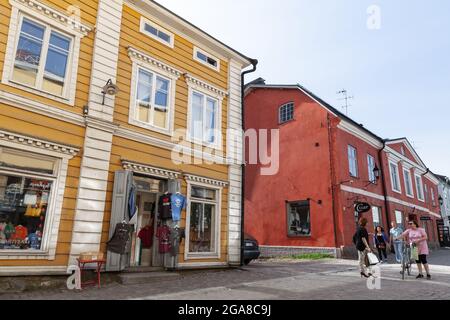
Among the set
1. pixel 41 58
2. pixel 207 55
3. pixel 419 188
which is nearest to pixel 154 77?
pixel 207 55

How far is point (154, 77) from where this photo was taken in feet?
34.9

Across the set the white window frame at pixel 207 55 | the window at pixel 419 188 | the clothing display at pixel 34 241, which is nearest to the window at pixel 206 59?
the white window frame at pixel 207 55

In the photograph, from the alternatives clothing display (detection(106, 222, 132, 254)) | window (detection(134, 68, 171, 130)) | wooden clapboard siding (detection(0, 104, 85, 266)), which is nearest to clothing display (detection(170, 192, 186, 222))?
clothing display (detection(106, 222, 132, 254))

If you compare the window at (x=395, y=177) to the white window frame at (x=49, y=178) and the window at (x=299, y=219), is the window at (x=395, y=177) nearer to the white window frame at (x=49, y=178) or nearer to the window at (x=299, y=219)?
the window at (x=299, y=219)

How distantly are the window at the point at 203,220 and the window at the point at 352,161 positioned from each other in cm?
1034

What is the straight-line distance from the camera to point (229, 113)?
12.8m

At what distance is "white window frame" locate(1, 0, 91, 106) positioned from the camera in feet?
25.3

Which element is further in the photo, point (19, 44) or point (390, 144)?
point (390, 144)

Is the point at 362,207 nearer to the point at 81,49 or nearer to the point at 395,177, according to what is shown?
the point at 395,177

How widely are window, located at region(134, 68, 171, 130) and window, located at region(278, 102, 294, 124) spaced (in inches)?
428
